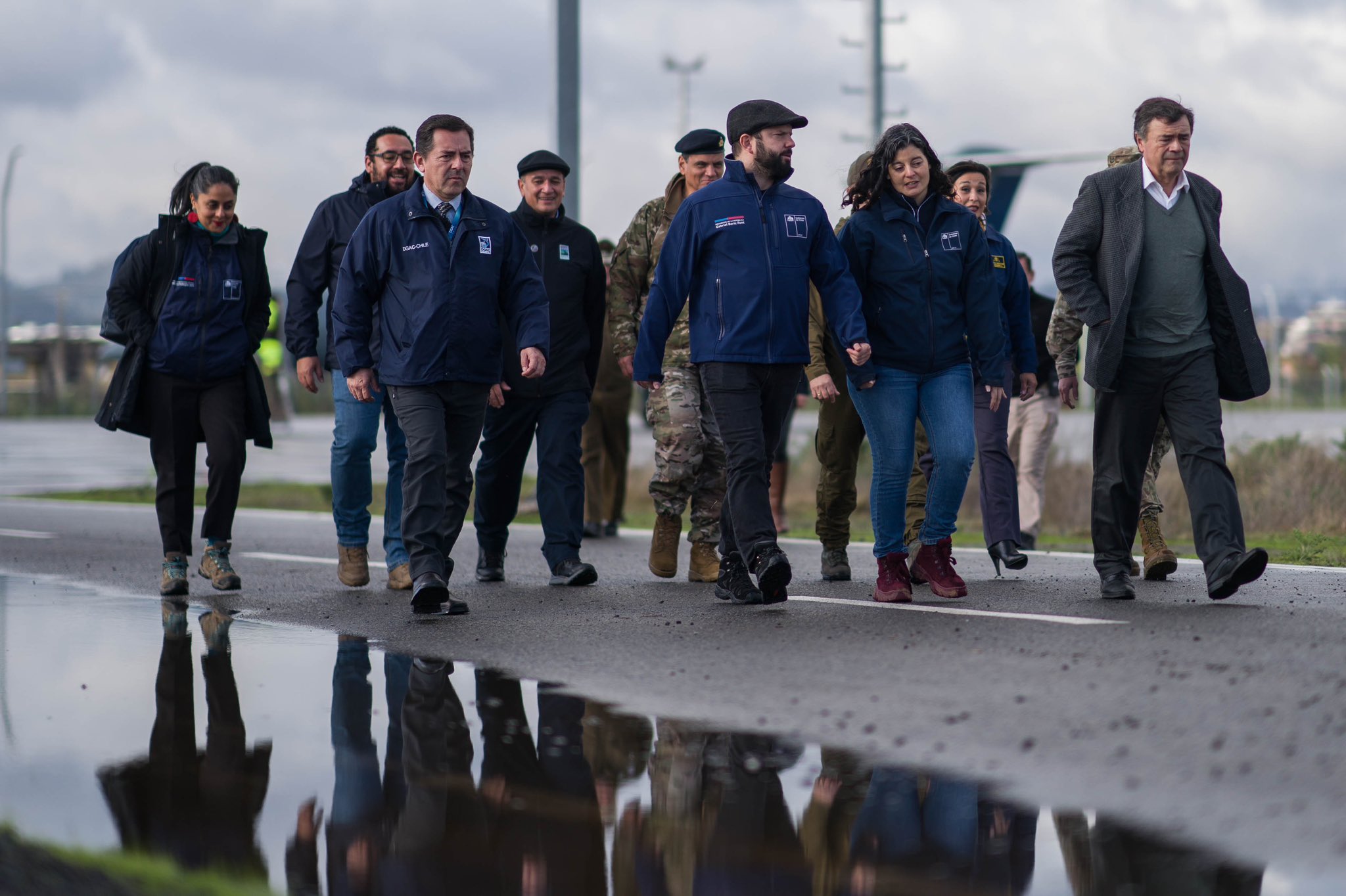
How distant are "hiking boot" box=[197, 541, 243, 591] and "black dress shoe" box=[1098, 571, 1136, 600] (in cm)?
414

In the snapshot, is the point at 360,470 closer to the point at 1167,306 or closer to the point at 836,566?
the point at 836,566

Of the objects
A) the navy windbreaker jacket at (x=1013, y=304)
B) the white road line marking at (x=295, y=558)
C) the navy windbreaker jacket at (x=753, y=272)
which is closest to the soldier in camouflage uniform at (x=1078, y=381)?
the navy windbreaker jacket at (x=1013, y=304)

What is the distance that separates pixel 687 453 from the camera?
8344 mm

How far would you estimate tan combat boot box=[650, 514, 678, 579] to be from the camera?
878cm

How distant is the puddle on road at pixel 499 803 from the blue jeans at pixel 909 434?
7.72 feet

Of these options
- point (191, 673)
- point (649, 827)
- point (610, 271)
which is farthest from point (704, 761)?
point (610, 271)

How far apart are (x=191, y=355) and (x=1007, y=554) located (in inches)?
163

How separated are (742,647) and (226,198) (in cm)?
380

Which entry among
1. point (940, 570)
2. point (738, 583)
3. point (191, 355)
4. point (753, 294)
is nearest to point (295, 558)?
point (191, 355)

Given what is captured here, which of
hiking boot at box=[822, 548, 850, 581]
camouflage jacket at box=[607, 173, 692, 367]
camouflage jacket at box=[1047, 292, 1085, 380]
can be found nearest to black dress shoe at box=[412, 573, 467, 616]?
camouflage jacket at box=[607, 173, 692, 367]

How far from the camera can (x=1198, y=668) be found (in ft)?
17.6

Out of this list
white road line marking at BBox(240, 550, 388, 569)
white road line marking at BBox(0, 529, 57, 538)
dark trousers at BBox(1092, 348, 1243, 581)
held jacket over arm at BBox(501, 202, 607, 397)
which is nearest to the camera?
dark trousers at BBox(1092, 348, 1243, 581)

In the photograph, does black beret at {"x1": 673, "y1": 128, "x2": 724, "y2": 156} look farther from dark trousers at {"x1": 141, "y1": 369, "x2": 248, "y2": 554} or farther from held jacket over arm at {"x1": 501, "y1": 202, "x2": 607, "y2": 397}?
dark trousers at {"x1": 141, "y1": 369, "x2": 248, "y2": 554}

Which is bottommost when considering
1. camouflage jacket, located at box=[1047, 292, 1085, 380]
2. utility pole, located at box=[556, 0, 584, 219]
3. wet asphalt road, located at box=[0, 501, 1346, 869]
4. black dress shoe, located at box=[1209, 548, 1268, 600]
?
wet asphalt road, located at box=[0, 501, 1346, 869]
